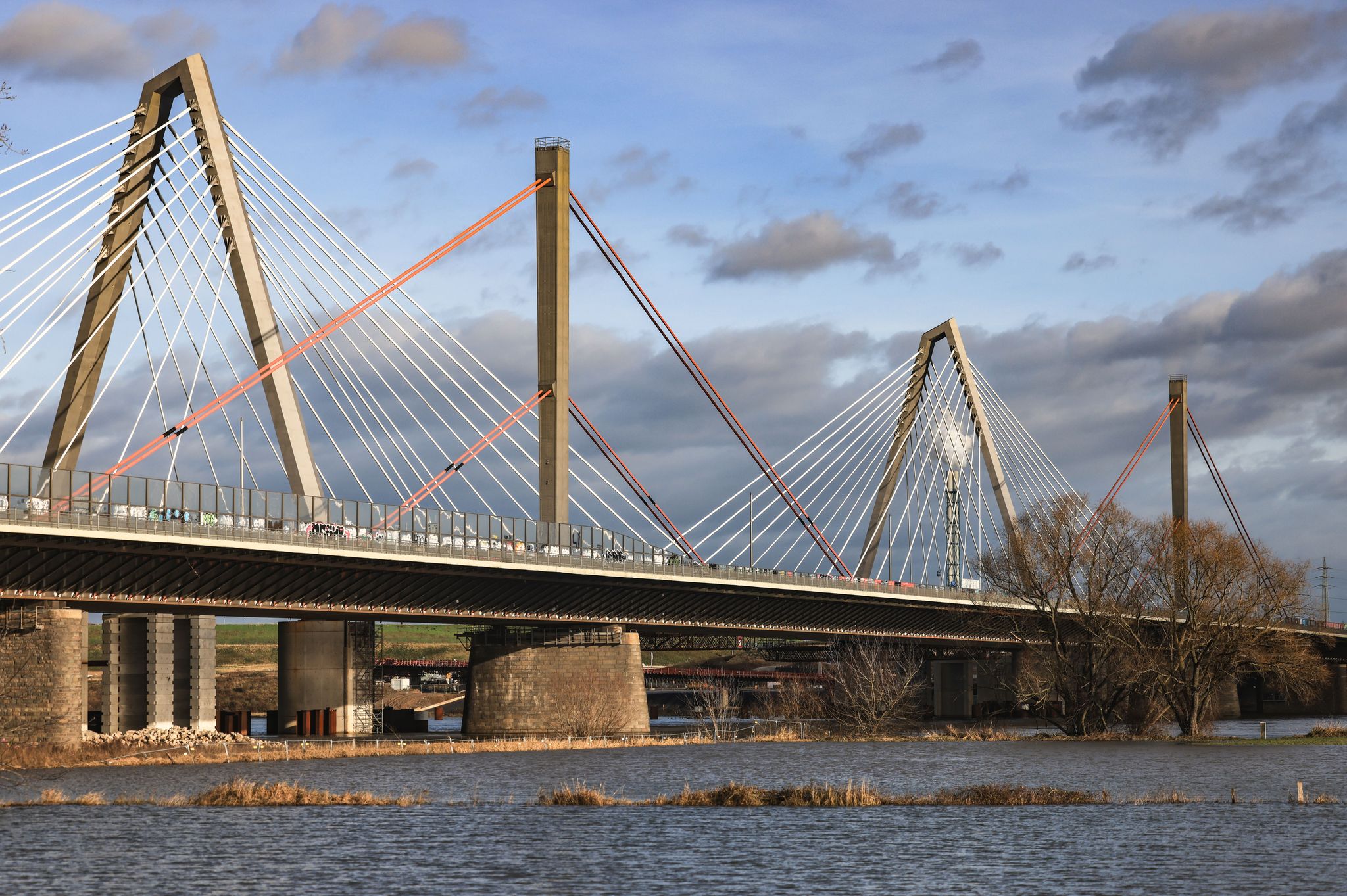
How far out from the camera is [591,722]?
91562 mm

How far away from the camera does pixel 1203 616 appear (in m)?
85.1

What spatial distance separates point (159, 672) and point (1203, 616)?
52.9 m

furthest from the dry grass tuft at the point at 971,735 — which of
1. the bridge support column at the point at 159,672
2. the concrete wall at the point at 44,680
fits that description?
the concrete wall at the point at 44,680

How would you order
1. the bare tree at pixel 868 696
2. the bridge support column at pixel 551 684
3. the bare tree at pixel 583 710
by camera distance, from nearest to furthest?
1. the bare tree at pixel 583 710
2. the bridge support column at pixel 551 684
3. the bare tree at pixel 868 696

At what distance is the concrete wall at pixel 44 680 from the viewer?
211ft

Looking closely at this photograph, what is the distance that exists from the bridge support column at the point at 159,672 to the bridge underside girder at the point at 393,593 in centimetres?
298

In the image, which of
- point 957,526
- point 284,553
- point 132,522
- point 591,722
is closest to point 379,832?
point 132,522

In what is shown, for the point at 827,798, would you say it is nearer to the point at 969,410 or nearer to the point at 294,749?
the point at 294,749

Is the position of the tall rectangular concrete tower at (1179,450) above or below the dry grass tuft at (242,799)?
above

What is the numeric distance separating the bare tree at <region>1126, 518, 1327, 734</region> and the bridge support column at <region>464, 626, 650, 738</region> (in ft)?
94.3

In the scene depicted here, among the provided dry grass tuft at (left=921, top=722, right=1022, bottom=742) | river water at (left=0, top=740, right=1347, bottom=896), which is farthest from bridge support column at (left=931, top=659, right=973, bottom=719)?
river water at (left=0, top=740, right=1347, bottom=896)

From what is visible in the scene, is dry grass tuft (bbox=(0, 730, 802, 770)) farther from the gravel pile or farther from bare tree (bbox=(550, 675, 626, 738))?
bare tree (bbox=(550, 675, 626, 738))

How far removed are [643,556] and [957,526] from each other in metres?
40.8

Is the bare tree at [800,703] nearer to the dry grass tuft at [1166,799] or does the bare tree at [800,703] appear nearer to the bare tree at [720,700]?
the bare tree at [720,700]
